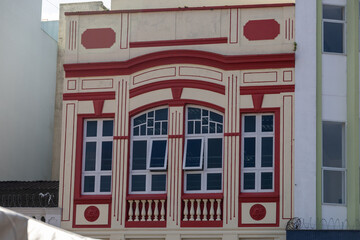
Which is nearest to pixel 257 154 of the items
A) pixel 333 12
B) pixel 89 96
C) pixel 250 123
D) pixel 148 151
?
pixel 250 123

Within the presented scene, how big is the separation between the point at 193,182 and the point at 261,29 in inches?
168

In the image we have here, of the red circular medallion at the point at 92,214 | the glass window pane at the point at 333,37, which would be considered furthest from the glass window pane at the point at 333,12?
the red circular medallion at the point at 92,214

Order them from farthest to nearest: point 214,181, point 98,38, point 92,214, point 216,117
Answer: point 98,38 → point 92,214 → point 216,117 → point 214,181

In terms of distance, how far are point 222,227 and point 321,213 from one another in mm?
2462

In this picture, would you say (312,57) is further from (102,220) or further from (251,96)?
(102,220)

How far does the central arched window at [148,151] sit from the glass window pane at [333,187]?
13.4 feet

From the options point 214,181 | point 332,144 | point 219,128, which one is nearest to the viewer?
point 332,144

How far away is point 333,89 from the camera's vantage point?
74.3ft

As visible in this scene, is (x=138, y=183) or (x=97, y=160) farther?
(x=97, y=160)

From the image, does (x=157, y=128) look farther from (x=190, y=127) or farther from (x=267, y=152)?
(x=267, y=152)

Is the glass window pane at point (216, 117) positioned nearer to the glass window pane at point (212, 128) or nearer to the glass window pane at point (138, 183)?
the glass window pane at point (212, 128)

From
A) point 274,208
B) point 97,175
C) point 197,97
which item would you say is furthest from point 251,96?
point 97,175

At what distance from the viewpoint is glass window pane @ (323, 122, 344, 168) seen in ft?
73.8

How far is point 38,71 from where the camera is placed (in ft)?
96.7
